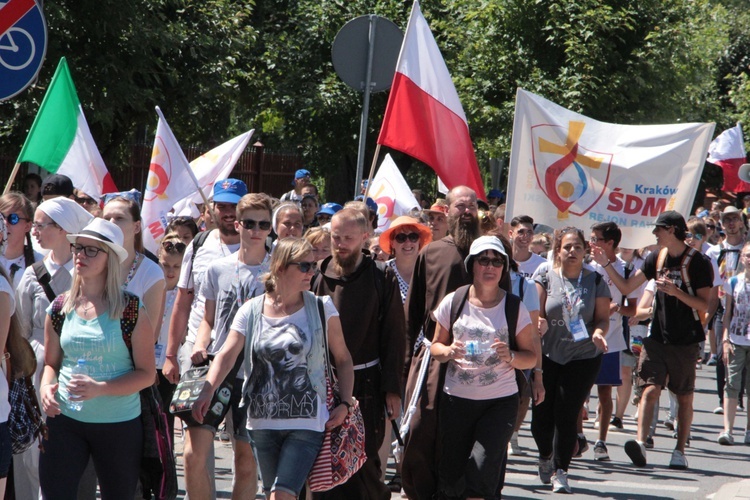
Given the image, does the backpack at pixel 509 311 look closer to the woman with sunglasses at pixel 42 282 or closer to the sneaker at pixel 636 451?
the woman with sunglasses at pixel 42 282

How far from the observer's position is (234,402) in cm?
642

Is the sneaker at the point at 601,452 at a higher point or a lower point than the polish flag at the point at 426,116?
lower

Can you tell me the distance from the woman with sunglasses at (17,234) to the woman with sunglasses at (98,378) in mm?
1391

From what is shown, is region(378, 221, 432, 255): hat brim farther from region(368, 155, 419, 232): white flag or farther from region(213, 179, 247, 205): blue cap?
region(368, 155, 419, 232): white flag

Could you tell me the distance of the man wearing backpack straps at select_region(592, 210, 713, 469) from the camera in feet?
31.1

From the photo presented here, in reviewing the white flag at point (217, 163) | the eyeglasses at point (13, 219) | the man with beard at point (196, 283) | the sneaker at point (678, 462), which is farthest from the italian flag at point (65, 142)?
the sneaker at point (678, 462)

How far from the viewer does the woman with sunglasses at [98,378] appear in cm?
525

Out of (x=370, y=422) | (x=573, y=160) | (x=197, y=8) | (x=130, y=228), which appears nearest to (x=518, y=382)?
(x=370, y=422)

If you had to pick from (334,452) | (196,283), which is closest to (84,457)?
(334,452)

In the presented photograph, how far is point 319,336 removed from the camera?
18.4 feet

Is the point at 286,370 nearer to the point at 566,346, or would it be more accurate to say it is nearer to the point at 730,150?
the point at 566,346

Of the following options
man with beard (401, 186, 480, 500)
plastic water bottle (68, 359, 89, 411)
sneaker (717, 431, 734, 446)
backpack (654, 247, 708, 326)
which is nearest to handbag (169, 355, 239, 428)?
plastic water bottle (68, 359, 89, 411)

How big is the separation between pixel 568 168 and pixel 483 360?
350 centimetres

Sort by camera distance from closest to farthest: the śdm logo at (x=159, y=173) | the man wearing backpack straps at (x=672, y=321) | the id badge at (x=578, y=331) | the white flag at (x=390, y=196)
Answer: the id badge at (x=578, y=331)
the man wearing backpack straps at (x=672, y=321)
the śdm logo at (x=159, y=173)
the white flag at (x=390, y=196)
